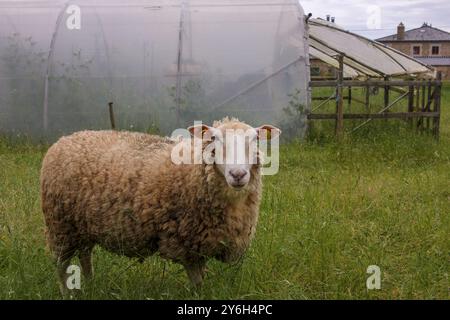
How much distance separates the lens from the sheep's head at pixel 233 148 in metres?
3.57

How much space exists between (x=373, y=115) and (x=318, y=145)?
118cm

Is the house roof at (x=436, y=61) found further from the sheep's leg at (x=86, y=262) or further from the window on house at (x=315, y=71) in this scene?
the sheep's leg at (x=86, y=262)

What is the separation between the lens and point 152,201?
392cm

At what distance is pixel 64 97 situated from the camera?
1039 centimetres

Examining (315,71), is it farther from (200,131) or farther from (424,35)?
(424,35)

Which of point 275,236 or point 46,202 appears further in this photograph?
point 275,236

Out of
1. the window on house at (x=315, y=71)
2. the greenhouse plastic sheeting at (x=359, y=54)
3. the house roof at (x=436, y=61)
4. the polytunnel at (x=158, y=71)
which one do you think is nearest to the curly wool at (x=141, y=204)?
the polytunnel at (x=158, y=71)

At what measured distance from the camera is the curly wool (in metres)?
3.86

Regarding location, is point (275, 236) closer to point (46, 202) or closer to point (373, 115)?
point (46, 202)

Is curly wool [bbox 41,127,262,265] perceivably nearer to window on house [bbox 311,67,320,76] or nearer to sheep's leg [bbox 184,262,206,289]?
sheep's leg [bbox 184,262,206,289]

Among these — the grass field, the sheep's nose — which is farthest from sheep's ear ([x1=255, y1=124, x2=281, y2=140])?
the grass field

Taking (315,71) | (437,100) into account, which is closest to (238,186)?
(437,100)
